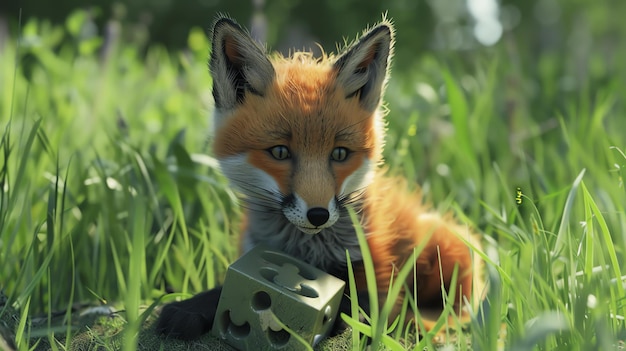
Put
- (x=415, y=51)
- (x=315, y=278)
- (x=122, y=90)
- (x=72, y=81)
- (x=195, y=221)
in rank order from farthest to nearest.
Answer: (x=415, y=51) → (x=122, y=90) → (x=72, y=81) → (x=195, y=221) → (x=315, y=278)

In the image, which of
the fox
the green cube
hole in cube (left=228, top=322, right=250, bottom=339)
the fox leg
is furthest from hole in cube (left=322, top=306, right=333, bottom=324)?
the fox leg

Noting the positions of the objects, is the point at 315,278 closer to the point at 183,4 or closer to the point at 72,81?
the point at 72,81

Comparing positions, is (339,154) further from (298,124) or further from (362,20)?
(362,20)

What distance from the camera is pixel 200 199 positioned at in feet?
12.9

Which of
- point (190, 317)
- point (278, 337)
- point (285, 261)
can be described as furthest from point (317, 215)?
point (190, 317)

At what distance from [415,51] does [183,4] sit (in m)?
5.47

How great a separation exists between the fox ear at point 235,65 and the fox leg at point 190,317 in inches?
30.1

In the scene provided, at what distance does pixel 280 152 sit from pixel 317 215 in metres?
0.31

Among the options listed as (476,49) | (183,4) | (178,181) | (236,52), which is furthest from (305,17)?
(236,52)

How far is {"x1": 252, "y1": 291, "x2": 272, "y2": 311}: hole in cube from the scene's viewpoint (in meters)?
2.41

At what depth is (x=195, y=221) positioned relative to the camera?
12.8ft

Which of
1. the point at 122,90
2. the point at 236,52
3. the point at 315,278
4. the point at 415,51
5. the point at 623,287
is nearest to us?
the point at 623,287

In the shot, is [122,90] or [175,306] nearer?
[175,306]

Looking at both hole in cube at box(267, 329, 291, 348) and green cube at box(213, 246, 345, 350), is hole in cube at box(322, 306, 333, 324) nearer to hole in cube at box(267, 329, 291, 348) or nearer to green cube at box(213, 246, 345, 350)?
green cube at box(213, 246, 345, 350)
